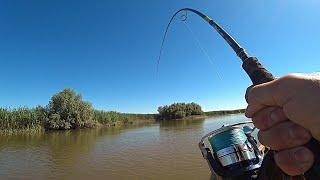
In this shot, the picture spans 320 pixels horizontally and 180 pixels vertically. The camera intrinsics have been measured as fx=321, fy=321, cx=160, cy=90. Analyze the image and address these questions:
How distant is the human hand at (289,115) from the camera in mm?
759

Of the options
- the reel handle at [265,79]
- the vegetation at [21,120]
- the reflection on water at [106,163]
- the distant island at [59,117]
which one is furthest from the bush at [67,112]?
the reel handle at [265,79]

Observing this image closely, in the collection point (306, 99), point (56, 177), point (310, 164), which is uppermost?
point (306, 99)

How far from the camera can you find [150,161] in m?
12.4

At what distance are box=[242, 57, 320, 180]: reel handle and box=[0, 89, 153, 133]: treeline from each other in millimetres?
29264

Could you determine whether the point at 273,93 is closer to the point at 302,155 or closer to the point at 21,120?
the point at 302,155

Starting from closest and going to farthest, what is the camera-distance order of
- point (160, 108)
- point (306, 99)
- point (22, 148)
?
point (306, 99) < point (22, 148) < point (160, 108)

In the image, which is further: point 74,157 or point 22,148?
point 22,148

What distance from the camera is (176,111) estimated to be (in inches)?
2127

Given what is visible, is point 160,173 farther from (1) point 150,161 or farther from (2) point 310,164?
(2) point 310,164

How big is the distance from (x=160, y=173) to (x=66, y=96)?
2579 cm

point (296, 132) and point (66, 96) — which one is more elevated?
point (66, 96)

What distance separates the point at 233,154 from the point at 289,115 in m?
2.71

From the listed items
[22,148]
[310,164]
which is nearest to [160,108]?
[22,148]

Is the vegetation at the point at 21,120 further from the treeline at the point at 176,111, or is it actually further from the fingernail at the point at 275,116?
the fingernail at the point at 275,116
